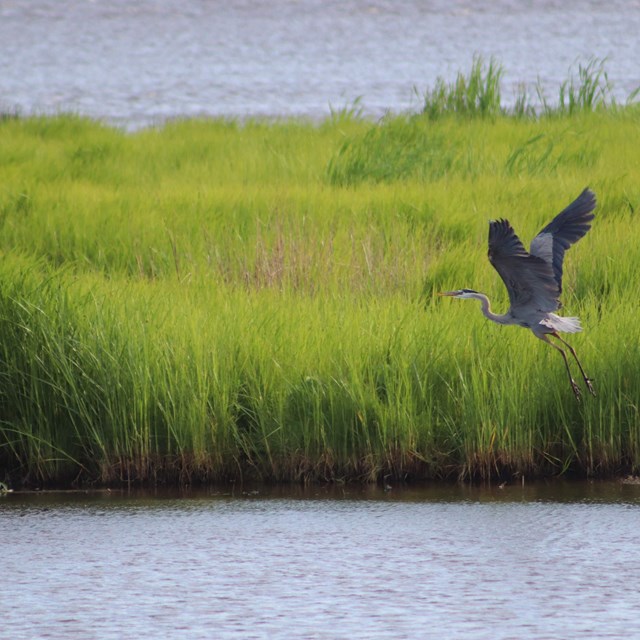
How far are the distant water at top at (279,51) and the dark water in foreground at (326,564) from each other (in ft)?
23.9

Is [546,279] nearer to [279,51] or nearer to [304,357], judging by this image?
[304,357]

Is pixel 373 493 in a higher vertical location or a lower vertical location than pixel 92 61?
lower

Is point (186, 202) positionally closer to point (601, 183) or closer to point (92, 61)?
point (601, 183)

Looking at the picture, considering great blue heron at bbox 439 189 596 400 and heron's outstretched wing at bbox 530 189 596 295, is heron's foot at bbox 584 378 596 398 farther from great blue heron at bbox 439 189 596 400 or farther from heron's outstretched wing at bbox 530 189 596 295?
heron's outstretched wing at bbox 530 189 596 295

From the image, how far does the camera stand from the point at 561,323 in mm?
6289

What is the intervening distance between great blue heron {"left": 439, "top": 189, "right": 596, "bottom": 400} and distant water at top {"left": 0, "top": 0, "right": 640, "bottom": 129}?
6657 mm

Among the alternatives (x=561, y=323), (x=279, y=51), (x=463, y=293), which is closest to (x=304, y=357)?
(x=463, y=293)

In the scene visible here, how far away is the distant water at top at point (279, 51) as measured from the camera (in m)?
17.0

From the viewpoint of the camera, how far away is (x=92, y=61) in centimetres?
2117

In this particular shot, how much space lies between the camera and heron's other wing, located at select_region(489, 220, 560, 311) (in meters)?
5.95

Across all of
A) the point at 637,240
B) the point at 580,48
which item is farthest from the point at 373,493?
the point at 580,48

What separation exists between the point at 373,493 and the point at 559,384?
3.39 ft

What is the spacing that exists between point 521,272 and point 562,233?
26 centimetres

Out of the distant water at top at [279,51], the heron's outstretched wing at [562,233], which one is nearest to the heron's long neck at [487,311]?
the heron's outstretched wing at [562,233]
